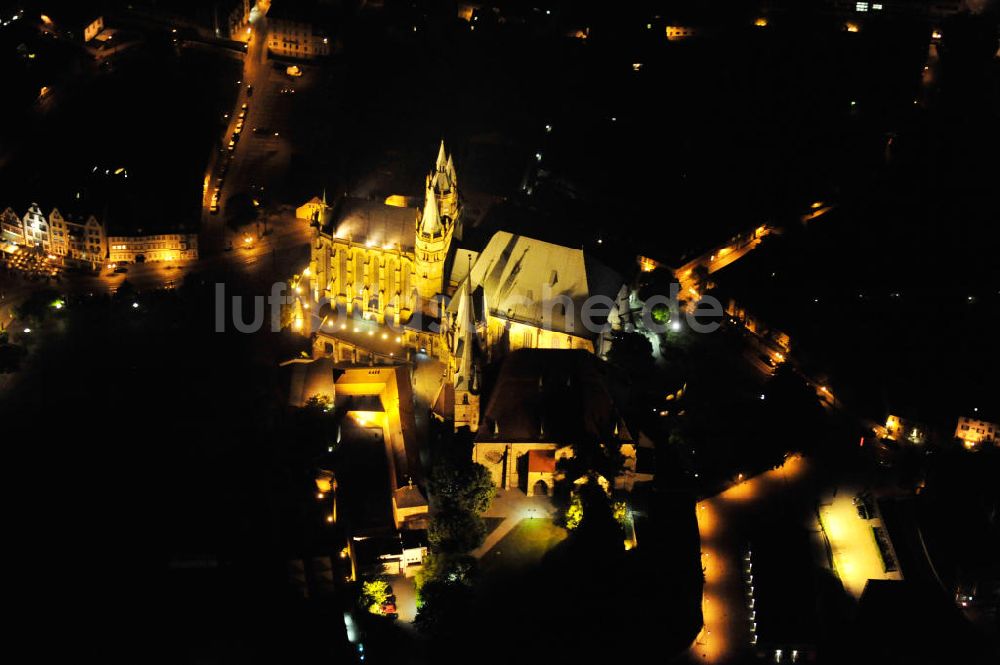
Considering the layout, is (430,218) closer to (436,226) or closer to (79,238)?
(436,226)

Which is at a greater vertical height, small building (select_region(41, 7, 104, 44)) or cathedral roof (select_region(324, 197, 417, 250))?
small building (select_region(41, 7, 104, 44))

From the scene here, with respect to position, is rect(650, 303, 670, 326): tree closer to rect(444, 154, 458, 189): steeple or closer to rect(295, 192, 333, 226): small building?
rect(444, 154, 458, 189): steeple

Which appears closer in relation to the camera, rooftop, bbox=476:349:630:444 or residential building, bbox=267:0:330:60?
rooftop, bbox=476:349:630:444

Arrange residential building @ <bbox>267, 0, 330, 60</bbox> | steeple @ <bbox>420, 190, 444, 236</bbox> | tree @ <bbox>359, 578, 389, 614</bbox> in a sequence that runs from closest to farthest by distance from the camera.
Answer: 1. tree @ <bbox>359, 578, 389, 614</bbox>
2. steeple @ <bbox>420, 190, 444, 236</bbox>
3. residential building @ <bbox>267, 0, 330, 60</bbox>

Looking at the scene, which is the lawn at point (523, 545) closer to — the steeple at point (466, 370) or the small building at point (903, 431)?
the steeple at point (466, 370)

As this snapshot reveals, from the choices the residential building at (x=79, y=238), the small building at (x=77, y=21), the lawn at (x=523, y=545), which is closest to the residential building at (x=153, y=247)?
the residential building at (x=79, y=238)

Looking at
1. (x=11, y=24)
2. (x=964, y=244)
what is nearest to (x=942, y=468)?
(x=964, y=244)

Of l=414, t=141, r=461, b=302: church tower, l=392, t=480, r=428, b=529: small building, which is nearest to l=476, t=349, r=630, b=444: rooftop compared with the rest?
l=392, t=480, r=428, b=529: small building

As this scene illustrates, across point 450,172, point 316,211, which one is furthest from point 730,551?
point 316,211
